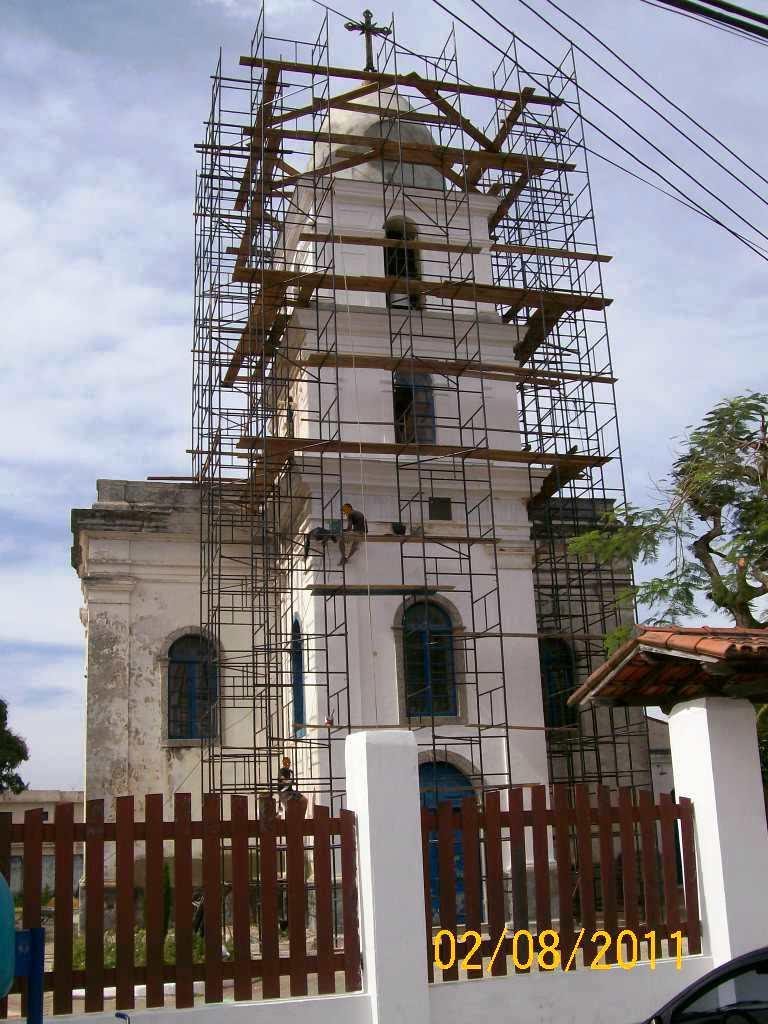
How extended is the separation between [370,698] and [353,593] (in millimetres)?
1738

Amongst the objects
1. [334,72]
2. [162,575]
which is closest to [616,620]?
[162,575]

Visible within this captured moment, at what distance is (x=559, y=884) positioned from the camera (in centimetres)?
830

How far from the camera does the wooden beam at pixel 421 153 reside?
68.3 feet

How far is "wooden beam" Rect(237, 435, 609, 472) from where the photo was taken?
1864 cm

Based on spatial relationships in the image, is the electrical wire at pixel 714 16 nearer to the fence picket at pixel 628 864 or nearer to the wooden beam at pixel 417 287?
the fence picket at pixel 628 864

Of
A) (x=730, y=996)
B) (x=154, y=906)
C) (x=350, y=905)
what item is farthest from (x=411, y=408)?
(x=730, y=996)

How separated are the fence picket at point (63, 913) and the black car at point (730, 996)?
3.68m

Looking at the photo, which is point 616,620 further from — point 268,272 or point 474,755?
point 268,272

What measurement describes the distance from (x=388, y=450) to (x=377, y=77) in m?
7.50

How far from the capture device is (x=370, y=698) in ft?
61.2

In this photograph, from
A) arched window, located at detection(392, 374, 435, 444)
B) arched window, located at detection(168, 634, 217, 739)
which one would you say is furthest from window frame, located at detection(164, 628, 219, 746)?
arched window, located at detection(392, 374, 435, 444)

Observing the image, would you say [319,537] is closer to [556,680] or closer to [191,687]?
[191,687]

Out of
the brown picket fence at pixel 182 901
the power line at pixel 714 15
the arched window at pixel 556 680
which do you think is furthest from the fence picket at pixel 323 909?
the arched window at pixel 556 680
